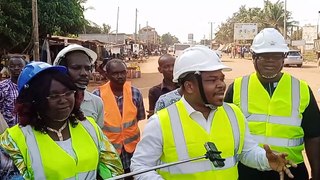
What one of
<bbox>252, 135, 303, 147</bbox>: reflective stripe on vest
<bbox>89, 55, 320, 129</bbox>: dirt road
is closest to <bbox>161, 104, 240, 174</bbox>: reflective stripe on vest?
<bbox>252, 135, 303, 147</bbox>: reflective stripe on vest

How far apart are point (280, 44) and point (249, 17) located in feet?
247

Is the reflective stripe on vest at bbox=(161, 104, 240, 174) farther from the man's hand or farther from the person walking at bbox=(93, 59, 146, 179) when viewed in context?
the person walking at bbox=(93, 59, 146, 179)

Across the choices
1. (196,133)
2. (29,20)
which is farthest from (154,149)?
(29,20)

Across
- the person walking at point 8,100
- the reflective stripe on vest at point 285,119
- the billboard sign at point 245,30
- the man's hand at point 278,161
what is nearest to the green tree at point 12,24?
the person walking at point 8,100

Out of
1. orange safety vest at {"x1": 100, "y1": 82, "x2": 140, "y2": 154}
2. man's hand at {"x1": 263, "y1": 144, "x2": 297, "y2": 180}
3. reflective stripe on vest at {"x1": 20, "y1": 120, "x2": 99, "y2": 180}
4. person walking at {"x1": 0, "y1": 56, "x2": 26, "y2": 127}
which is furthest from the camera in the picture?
person walking at {"x1": 0, "y1": 56, "x2": 26, "y2": 127}

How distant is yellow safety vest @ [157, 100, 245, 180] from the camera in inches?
87.0

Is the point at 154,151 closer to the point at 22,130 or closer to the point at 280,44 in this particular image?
the point at 22,130

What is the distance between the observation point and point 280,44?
3.02 metres

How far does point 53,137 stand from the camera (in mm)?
2178

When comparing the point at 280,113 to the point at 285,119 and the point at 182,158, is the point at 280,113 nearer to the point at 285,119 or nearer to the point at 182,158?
the point at 285,119

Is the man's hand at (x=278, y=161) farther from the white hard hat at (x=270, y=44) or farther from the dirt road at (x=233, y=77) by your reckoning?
the dirt road at (x=233, y=77)

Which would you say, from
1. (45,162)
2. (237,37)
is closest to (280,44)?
(45,162)

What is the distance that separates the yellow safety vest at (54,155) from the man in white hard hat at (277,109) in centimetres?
129

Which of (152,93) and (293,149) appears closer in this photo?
(293,149)
